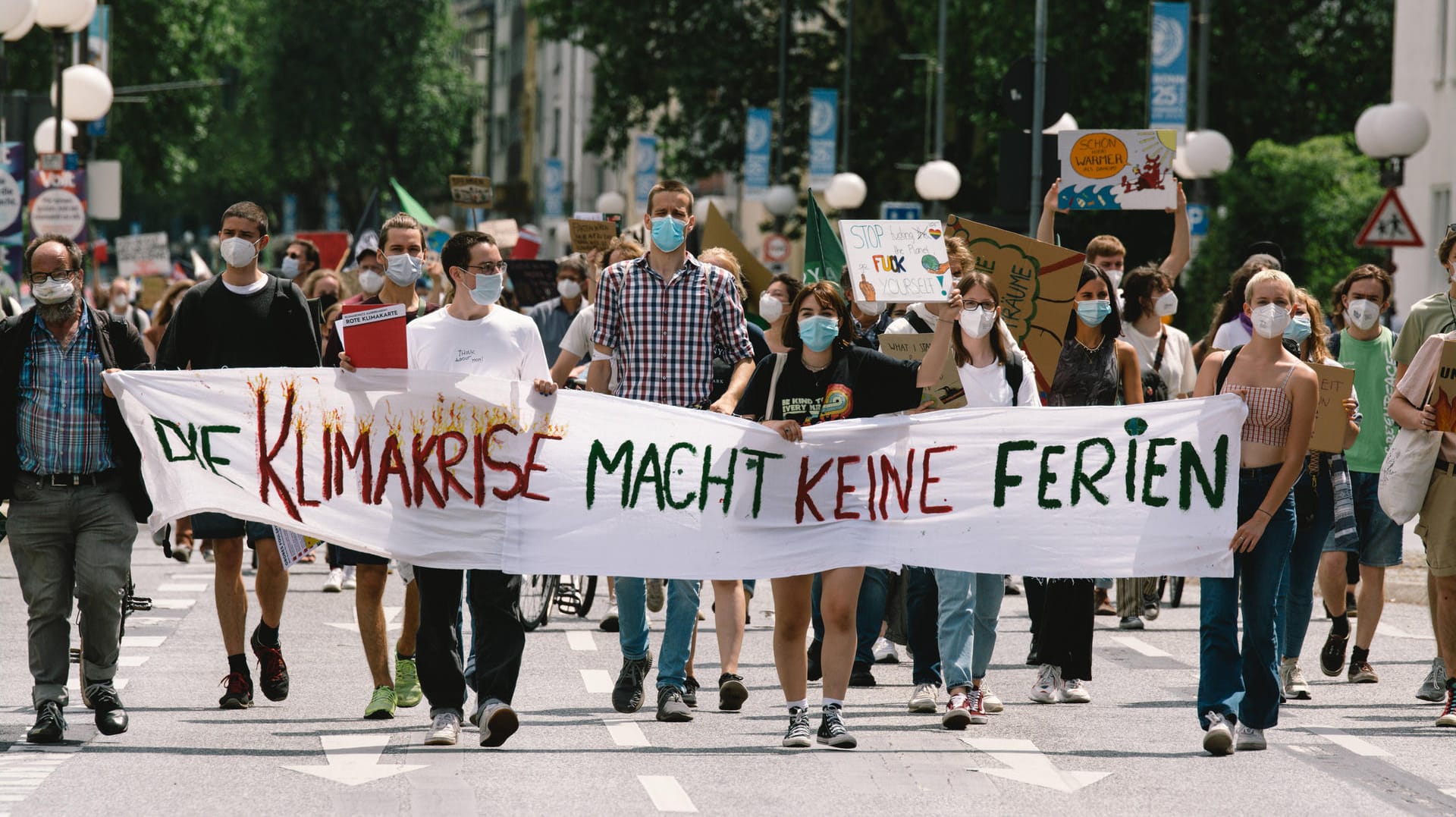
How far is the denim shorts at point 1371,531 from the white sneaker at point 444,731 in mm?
4681

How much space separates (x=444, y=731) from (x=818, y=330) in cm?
203

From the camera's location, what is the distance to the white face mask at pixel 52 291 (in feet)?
29.9

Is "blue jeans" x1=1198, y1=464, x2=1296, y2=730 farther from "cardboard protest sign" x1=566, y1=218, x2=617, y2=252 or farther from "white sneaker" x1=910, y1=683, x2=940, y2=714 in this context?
"cardboard protest sign" x1=566, y1=218, x2=617, y2=252

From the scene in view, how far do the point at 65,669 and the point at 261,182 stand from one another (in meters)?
90.4

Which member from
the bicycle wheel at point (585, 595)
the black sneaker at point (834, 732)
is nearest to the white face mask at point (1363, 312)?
the black sneaker at point (834, 732)

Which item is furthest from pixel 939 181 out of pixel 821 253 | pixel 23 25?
pixel 821 253

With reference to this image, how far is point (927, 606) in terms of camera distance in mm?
10609

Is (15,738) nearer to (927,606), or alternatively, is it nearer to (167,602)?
(927,606)

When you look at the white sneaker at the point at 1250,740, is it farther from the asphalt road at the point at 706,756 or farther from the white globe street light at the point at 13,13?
the white globe street light at the point at 13,13

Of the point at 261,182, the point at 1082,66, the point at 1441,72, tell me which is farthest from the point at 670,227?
the point at 261,182

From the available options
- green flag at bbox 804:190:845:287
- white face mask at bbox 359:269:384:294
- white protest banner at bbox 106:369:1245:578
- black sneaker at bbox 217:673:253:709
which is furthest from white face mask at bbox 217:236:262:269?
green flag at bbox 804:190:845:287

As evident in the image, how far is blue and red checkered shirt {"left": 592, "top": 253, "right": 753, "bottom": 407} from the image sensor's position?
10109 mm

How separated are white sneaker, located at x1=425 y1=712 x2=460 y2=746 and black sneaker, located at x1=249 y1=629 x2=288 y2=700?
139 centimetres

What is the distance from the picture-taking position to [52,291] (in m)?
9.13
